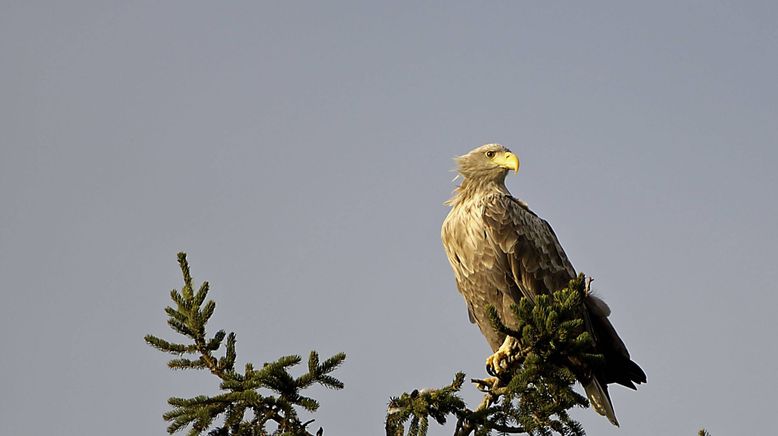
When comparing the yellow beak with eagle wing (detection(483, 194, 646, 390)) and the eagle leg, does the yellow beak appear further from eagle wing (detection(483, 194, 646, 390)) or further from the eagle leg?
the eagle leg

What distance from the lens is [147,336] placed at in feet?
17.7

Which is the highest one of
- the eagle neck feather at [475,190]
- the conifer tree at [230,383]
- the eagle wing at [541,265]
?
the eagle neck feather at [475,190]

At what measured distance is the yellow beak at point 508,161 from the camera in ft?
30.8

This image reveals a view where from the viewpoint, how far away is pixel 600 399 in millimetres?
8164

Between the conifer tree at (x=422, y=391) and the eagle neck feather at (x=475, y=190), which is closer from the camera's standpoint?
the conifer tree at (x=422, y=391)

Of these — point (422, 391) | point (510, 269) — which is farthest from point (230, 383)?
point (510, 269)

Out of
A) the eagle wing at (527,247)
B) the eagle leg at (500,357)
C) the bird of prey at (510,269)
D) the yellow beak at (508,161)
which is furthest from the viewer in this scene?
the yellow beak at (508,161)

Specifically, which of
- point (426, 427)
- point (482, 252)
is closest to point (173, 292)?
point (426, 427)

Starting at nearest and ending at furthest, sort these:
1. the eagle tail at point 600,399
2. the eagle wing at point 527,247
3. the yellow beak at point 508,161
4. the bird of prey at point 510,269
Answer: the eagle tail at point 600,399 → the bird of prey at point 510,269 → the eagle wing at point 527,247 → the yellow beak at point 508,161

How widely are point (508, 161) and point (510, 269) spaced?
132 centimetres

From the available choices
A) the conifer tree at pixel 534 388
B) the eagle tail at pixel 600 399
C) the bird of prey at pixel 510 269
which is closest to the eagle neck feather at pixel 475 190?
the bird of prey at pixel 510 269

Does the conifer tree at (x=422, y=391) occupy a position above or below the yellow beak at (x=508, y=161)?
below

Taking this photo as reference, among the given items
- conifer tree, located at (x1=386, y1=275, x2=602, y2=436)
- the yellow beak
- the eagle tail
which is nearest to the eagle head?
the yellow beak

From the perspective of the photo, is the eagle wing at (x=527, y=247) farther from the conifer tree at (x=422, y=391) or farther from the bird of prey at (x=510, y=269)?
the conifer tree at (x=422, y=391)
